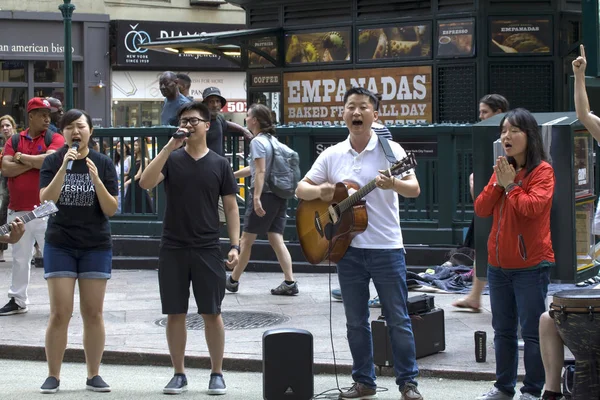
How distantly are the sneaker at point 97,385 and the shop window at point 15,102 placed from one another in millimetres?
22855

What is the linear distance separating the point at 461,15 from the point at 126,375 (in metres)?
8.55

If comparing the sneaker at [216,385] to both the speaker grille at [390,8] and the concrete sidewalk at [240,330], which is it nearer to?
the concrete sidewalk at [240,330]

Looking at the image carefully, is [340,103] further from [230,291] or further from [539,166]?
[539,166]

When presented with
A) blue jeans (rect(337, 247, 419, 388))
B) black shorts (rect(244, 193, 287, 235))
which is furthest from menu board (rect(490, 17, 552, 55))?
blue jeans (rect(337, 247, 419, 388))

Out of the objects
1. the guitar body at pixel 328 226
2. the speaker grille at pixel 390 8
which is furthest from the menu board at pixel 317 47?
the guitar body at pixel 328 226

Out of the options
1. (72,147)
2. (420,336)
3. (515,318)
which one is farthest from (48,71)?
(515,318)

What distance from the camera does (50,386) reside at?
23.9 feet

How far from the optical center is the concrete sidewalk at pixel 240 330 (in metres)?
7.99

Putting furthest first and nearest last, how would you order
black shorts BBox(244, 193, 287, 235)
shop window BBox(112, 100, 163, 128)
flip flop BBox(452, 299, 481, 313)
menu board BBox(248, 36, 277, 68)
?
shop window BBox(112, 100, 163, 128)
menu board BBox(248, 36, 277, 68)
black shorts BBox(244, 193, 287, 235)
flip flop BBox(452, 299, 481, 313)

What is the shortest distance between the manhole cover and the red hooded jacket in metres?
3.30

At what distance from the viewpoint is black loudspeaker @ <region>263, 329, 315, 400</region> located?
6699 mm

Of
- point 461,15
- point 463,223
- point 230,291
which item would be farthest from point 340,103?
point 230,291

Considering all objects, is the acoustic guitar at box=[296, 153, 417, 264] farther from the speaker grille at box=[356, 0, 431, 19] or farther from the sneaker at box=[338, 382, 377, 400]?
the speaker grille at box=[356, 0, 431, 19]

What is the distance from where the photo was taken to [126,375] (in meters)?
8.01
